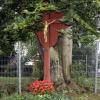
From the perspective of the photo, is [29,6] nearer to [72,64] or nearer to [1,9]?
[1,9]

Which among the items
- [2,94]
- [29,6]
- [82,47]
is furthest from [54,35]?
[82,47]

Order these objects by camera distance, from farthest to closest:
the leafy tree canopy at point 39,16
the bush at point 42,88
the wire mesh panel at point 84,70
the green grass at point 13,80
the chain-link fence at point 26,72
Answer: the wire mesh panel at point 84,70 → the green grass at point 13,80 → the chain-link fence at point 26,72 → the bush at point 42,88 → the leafy tree canopy at point 39,16

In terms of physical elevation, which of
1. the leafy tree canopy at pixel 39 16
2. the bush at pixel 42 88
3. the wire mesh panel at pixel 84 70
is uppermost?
the leafy tree canopy at pixel 39 16

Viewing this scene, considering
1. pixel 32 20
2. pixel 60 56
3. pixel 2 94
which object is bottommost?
pixel 2 94

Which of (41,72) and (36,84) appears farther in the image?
(41,72)

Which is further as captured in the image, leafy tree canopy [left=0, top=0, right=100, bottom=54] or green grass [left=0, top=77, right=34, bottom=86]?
green grass [left=0, top=77, right=34, bottom=86]

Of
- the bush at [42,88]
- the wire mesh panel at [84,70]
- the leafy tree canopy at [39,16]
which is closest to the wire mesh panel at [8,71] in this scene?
the leafy tree canopy at [39,16]

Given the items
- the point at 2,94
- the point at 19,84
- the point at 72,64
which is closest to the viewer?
the point at 2,94

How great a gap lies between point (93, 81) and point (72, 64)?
102 cm

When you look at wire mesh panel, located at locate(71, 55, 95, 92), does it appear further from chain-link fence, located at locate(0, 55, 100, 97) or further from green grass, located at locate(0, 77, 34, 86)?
green grass, located at locate(0, 77, 34, 86)

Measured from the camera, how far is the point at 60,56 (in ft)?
51.2

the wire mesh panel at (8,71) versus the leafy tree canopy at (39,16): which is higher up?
the leafy tree canopy at (39,16)

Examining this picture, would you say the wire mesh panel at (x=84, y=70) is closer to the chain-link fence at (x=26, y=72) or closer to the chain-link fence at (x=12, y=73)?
the chain-link fence at (x=26, y=72)

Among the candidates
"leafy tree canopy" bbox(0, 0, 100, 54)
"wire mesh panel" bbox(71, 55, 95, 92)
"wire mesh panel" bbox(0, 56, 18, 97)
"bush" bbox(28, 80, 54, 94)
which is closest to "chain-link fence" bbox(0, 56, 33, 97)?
"wire mesh panel" bbox(0, 56, 18, 97)
